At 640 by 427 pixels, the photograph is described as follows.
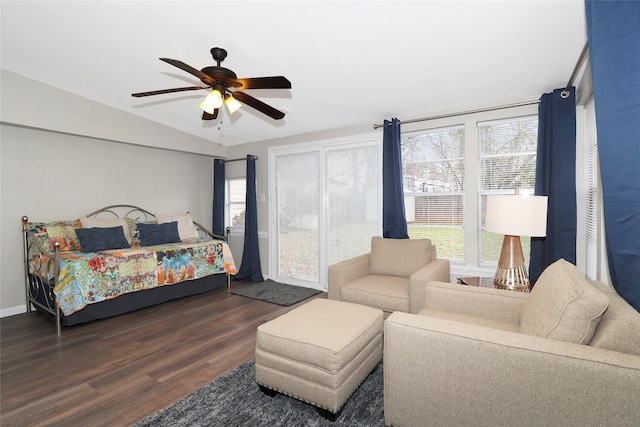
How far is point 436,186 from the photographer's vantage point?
12.0 ft

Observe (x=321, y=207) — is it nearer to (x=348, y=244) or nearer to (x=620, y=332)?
(x=348, y=244)

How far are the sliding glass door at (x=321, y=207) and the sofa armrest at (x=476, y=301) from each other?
1.83m

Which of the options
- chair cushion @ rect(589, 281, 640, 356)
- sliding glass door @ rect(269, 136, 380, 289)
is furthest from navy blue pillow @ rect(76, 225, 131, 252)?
chair cushion @ rect(589, 281, 640, 356)

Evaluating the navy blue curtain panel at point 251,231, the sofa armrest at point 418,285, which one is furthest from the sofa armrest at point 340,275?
the navy blue curtain panel at point 251,231

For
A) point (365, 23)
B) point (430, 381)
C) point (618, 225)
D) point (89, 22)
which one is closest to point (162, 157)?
point (89, 22)

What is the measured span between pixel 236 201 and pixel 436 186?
11.7 feet

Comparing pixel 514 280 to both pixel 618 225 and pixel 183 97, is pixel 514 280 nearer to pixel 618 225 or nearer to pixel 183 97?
pixel 618 225

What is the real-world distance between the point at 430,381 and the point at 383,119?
317 centimetres

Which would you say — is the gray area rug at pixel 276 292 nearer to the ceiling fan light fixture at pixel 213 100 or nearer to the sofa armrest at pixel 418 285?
the sofa armrest at pixel 418 285

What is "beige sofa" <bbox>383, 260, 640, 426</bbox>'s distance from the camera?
113 centimetres

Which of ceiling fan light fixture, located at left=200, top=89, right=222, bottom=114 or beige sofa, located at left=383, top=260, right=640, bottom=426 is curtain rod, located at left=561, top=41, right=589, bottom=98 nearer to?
beige sofa, located at left=383, top=260, right=640, bottom=426

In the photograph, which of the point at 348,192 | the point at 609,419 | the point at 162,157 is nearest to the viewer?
the point at 609,419

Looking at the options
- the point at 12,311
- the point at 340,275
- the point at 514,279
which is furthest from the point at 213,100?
the point at 12,311

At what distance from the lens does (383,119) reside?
390cm
